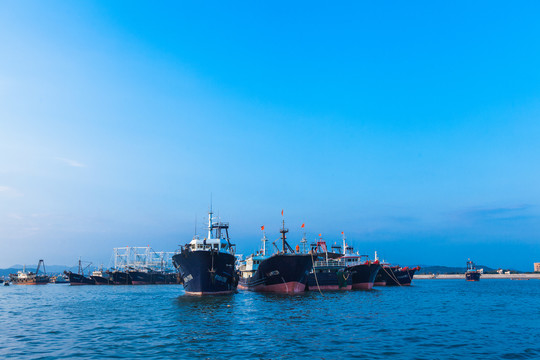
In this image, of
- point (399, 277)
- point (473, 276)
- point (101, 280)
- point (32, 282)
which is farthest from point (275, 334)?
point (473, 276)

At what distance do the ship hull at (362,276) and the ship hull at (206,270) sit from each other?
27118 millimetres

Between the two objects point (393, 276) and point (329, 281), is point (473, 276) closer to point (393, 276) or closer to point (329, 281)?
point (393, 276)

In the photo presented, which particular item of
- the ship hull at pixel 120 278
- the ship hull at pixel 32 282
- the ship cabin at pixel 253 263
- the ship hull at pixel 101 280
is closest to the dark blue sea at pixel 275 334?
the ship cabin at pixel 253 263

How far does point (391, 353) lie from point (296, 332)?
677 centimetres

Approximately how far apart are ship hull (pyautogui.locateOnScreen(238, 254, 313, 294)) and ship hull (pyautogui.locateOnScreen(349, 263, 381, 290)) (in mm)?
18199

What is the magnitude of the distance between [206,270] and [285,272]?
34.6ft

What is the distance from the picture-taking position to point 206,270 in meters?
44.3

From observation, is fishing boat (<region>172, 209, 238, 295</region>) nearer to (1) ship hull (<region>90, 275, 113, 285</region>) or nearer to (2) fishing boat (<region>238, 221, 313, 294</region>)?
(2) fishing boat (<region>238, 221, 313, 294</region>)

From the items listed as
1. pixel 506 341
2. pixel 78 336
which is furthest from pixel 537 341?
pixel 78 336

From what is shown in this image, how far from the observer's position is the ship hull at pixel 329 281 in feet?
190

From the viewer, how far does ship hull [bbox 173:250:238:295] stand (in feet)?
143

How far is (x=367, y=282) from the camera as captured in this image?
65.9m

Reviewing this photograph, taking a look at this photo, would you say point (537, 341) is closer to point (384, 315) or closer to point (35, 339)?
point (384, 315)

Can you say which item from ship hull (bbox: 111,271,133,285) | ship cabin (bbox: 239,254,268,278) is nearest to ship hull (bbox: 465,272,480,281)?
ship cabin (bbox: 239,254,268,278)
